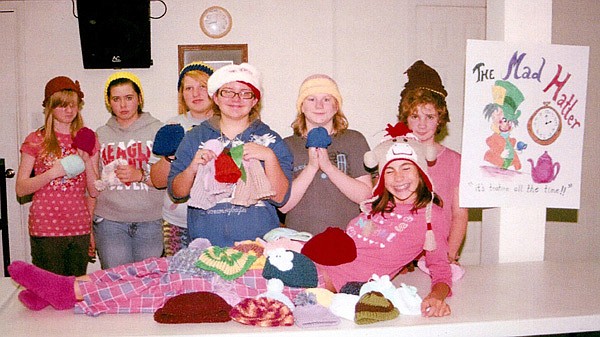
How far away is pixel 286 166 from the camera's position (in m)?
2.14

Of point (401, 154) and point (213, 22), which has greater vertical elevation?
point (213, 22)

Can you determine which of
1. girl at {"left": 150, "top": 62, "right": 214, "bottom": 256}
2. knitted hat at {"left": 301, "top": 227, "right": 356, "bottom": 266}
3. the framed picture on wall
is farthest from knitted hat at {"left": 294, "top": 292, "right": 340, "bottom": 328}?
the framed picture on wall

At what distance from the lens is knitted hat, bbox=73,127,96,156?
2840mm

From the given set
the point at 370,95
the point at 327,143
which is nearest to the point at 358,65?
the point at 370,95

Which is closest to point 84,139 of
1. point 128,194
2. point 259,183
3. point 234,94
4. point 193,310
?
point 128,194

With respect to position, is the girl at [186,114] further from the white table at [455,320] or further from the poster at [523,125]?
the poster at [523,125]

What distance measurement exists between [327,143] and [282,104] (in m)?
2.26

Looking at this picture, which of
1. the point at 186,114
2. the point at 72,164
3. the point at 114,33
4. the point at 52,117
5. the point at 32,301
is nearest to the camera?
the point at 32,301

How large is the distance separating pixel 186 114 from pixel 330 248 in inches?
45.8

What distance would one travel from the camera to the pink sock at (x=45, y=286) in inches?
67.2

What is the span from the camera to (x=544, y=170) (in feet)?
7.27

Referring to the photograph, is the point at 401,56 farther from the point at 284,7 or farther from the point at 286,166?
the point at 286,166

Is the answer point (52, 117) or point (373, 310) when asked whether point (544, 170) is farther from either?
point (52, 117)

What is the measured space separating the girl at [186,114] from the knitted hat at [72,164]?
1.57 ft
